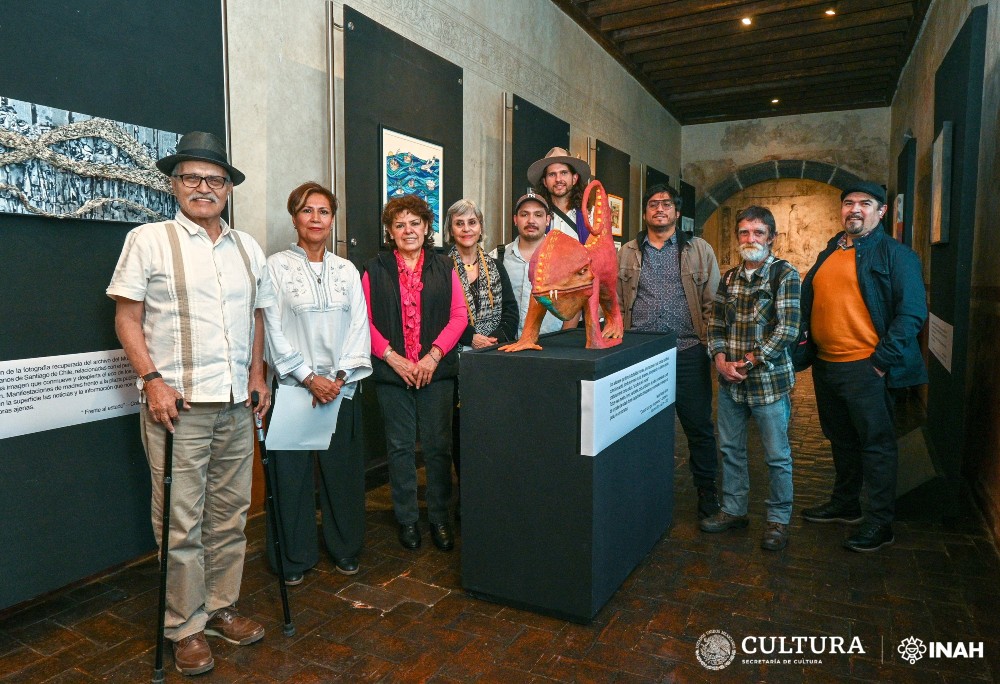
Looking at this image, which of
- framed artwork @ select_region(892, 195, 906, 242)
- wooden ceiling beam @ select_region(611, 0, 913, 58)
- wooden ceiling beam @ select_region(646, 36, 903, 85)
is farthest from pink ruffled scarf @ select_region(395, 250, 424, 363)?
wooden ceiling beam @ select_region(646, 36, 903, 85)

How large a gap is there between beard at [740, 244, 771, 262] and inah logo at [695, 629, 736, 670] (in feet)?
5.65

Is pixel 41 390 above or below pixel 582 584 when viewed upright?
above

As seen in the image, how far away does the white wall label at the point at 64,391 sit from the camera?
2682 mm

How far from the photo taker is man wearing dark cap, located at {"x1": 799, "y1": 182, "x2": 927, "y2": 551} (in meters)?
3.41

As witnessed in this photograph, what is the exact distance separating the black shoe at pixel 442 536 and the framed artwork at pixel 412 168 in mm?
2163

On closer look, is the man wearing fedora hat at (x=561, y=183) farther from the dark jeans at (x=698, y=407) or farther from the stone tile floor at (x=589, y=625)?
the stone tile floor at (x=589, y=625)

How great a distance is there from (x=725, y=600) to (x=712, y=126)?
1126cm

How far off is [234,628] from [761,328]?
2.70m

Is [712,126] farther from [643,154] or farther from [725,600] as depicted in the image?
[725,600]

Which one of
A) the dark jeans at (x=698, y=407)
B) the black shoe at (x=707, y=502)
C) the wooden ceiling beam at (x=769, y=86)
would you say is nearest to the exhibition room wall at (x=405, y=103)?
the wooden ceiling beam at (x=769, y=86)

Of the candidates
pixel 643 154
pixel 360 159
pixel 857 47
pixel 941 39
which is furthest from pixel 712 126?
pixel 360 159

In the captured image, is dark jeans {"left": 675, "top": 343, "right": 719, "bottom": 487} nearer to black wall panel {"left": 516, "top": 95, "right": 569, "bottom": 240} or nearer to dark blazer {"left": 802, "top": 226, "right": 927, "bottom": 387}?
dark blazer {"left": 802, "top": 226, "right": 927, "bottom": 387}

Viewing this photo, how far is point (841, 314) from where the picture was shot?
11.7 feet

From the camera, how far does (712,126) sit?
1268 cm
